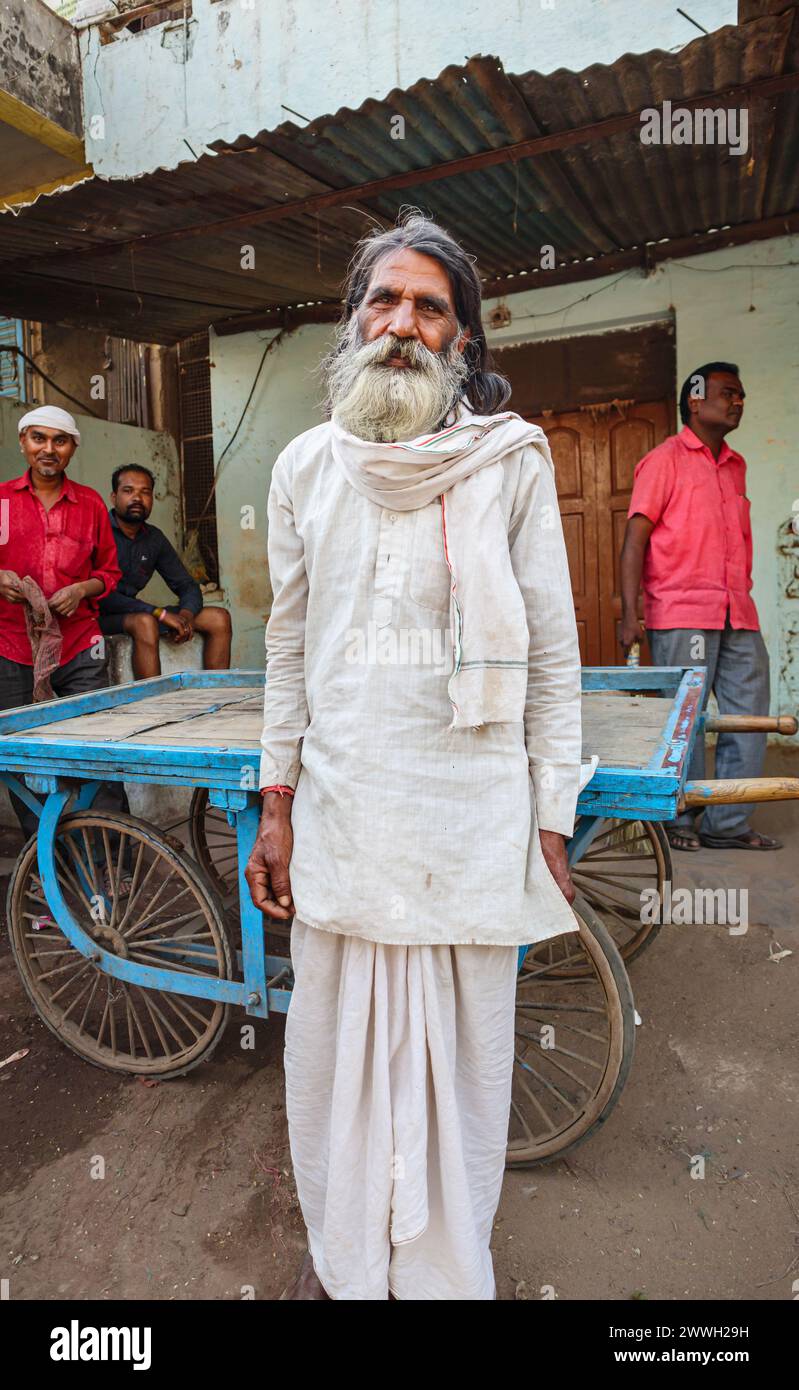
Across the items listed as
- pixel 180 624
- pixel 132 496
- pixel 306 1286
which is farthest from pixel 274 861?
pixel 132 496

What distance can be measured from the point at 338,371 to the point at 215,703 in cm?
155

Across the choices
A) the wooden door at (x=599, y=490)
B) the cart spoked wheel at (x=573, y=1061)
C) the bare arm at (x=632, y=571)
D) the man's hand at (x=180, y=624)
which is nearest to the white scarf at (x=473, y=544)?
the cart spoked wheel at (x=573, y=1061)

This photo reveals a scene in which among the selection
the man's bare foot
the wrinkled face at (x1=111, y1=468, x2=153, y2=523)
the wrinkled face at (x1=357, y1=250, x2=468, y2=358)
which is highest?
the wrinkled face at (x1=111, y1=468, x2=153, y2=523)

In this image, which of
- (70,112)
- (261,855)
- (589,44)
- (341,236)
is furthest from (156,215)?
(261,855)

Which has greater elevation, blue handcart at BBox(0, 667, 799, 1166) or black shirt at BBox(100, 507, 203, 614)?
black shirt at BBox(100, 507, 203, 614)

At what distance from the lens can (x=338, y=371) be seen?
5.66 ft

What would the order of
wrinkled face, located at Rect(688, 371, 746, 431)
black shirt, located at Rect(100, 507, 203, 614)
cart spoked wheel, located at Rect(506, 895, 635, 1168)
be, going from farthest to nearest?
1. black shirt, located at Rect(100, 507, 203, 614)
2. wrinkled face, located at Rect(688, 371, 746, 431)
3. cart spoked wheel, located at Rect(506, 895, 635, 1168)

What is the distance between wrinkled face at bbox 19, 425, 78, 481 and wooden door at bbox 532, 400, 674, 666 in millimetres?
3372

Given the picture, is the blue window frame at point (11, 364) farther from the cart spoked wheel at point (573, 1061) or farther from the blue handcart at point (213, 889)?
the cart spoked wheel at point (573, 1061)

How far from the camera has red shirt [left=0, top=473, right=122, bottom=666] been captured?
4.04m

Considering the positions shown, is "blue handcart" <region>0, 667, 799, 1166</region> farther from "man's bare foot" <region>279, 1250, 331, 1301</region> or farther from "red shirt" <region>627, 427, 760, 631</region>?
"red shirt" <region>627, 427, 760, 631</region>

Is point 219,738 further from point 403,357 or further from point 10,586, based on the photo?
point 10,586

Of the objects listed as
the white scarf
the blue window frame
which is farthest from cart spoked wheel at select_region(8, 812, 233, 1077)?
the blue window frame
